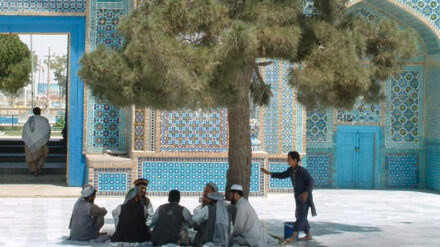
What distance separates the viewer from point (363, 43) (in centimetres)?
688

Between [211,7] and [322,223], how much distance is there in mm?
3920

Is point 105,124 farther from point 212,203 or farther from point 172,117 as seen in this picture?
point 212,203

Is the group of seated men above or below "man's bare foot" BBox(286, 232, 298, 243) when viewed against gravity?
above

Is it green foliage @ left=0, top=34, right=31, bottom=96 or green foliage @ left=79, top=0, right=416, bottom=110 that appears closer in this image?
green foliage @ left=79, top=0, right=416, bottom=110

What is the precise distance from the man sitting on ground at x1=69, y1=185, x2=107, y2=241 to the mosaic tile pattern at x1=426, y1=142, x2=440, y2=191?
7152 millimetres

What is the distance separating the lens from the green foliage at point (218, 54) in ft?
20.0

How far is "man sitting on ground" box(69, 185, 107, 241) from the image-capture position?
24.1 ft

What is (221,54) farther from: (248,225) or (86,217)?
(86,217)

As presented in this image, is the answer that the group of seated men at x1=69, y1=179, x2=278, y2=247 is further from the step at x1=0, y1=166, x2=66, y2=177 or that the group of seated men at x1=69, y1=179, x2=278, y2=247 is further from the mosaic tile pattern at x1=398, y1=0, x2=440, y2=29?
the mosaic tile pattern at x1=398, y1=0, x2=440, y2=29

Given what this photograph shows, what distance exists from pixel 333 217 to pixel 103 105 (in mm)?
4036

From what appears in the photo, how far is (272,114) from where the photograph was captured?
1180 centimetres

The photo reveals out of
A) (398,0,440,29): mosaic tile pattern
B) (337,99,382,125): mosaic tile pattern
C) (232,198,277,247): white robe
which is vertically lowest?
(232,198,277,247): white robe

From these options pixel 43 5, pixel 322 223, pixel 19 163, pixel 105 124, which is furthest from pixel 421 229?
pixel 19 163

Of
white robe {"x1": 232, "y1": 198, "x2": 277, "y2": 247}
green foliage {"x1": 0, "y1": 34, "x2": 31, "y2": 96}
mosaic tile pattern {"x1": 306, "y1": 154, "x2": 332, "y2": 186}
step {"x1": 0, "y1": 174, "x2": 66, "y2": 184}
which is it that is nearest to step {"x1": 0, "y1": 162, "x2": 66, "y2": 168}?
step {"x1": 0, "y1": 174, "x2": 66, "y2": 184}
